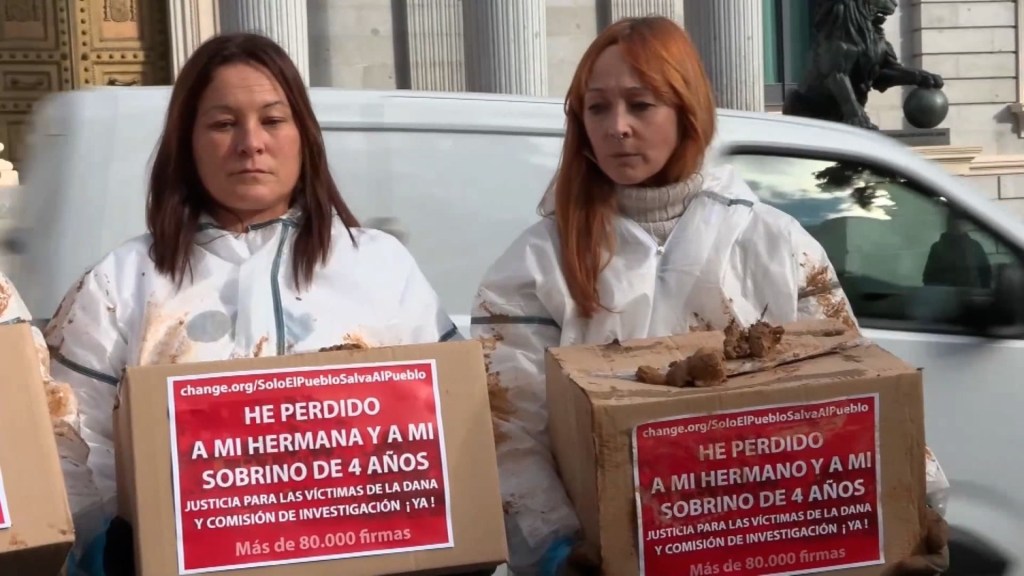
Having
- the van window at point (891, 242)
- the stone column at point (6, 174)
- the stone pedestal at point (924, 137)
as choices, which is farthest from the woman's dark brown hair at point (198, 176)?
the stone pedestal at point (924, 137)

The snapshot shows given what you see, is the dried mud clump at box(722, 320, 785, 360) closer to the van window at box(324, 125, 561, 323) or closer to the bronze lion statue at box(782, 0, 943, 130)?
the van window at box(324, 125, 561, 323)

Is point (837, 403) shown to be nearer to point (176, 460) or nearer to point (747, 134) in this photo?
point (176, 460)

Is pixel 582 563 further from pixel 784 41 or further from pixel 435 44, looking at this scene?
pixel 784 41

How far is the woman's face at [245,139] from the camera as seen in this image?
223 centimetres

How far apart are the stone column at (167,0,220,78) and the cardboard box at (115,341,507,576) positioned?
13.2 metres

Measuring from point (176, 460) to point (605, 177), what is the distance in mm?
948

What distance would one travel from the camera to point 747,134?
3.81 meters

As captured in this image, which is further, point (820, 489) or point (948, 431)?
point (948, 431)

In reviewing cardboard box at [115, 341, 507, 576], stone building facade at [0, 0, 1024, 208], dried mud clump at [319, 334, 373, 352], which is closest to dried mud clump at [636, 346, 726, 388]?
cardboard box at [115, 341, 507, 576]

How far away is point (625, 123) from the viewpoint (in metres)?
2.28

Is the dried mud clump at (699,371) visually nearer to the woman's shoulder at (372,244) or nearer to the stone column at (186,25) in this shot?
the woman's shoulder at (372,244)

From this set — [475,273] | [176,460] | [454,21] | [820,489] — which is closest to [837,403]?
[820,489]

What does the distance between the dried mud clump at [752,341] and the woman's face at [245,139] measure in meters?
0.80

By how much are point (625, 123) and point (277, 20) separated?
1153 cm
